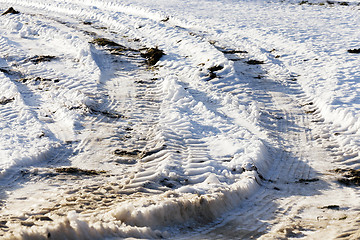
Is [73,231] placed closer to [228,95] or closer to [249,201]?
[249,201]

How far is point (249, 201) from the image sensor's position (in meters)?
5.60

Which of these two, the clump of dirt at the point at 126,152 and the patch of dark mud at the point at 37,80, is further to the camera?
the patch of dark mud at the point at 37,80

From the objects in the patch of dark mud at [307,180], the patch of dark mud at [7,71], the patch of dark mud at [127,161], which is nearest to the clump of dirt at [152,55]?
the patch of dark mud at [7,71]

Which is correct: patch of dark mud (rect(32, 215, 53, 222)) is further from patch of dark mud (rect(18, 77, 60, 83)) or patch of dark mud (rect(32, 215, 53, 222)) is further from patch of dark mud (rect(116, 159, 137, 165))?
patch of dark mud (rect(18, 77, 60, 83))

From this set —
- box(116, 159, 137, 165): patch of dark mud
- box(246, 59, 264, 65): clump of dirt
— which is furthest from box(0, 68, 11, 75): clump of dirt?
box(246, 59, 264, 65): clump of dirt

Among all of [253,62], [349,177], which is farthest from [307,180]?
[253,62]

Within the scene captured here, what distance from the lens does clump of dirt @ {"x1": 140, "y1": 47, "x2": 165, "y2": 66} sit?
1196 centimetres

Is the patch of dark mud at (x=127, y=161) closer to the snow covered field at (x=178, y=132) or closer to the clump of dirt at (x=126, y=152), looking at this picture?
the snow covered field at (x=178, y=132)

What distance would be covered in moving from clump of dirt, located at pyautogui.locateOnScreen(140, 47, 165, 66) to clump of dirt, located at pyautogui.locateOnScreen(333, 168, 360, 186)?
701 cm

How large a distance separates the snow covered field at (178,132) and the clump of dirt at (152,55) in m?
0.04

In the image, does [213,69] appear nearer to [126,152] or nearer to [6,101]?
[126,152]

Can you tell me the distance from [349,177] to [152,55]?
7827mm

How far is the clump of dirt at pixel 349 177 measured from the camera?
19.9ft

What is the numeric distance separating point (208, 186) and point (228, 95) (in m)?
4.34
